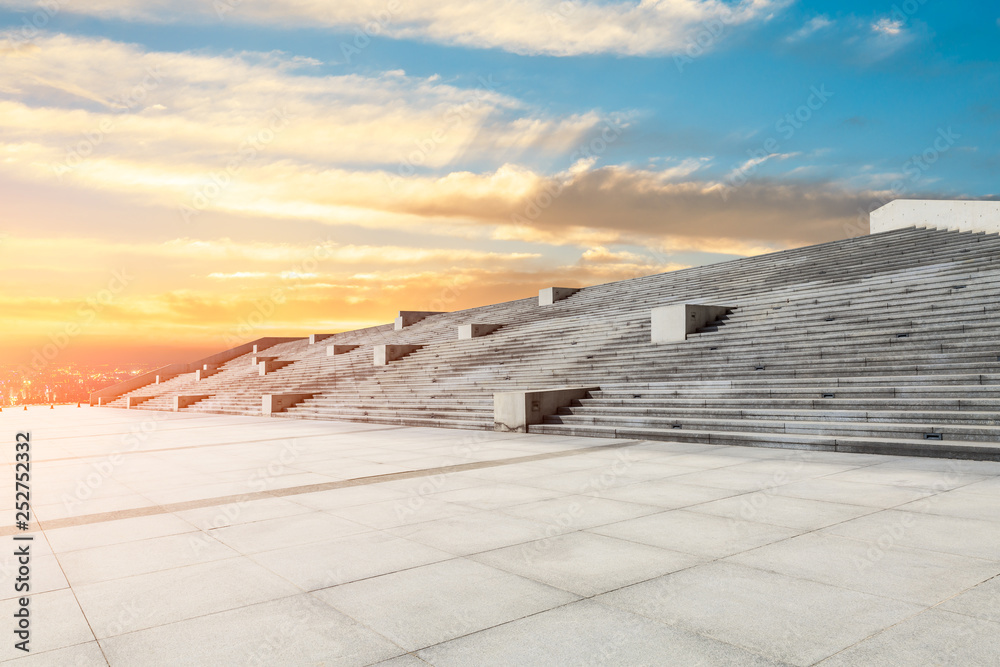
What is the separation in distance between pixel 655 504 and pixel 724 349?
33.2ft

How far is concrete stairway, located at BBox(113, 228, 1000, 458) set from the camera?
1089cm

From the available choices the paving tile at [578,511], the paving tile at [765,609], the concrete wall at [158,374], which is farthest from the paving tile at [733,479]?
the concrete wall at [158,374]

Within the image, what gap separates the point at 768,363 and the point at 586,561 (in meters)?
11.0

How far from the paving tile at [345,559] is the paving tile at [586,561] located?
0.58 meters

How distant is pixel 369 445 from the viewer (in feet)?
43.5

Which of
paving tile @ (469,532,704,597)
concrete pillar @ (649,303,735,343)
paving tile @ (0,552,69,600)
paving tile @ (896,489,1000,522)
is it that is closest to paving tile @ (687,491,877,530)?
paving tile @ (896,489,1000,522)

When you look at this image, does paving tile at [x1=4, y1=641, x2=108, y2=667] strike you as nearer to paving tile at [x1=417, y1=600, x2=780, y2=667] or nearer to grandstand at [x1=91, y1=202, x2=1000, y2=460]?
paving tile at [x1=417, y1=600, x2=780, y2=667]

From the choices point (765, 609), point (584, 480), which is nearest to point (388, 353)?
point (584, 480)

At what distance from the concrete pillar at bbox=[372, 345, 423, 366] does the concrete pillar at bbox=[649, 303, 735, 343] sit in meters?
11.9

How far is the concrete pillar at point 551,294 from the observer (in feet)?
101

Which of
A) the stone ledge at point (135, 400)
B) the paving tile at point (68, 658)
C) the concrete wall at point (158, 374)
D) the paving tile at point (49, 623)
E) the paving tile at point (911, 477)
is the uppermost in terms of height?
the concrete wall at point (158, 374)

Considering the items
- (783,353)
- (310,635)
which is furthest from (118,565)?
Answer: (783,353)

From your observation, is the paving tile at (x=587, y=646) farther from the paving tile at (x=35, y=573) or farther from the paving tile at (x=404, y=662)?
the paving tile at (x=35, y=573)

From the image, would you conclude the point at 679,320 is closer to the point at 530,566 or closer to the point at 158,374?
the point at 530,566
